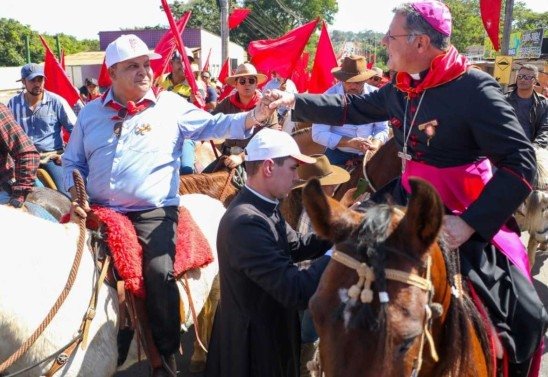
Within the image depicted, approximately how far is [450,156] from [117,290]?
2110 mm

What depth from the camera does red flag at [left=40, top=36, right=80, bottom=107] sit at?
25.7 feet

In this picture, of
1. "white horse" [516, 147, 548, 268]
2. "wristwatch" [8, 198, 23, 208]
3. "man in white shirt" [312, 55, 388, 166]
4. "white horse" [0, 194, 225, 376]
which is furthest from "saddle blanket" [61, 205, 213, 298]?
"white horse" [516, 147, 548, 268]

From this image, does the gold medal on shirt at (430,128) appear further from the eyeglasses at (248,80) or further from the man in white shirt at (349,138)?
the eyeglasses at (248,80)

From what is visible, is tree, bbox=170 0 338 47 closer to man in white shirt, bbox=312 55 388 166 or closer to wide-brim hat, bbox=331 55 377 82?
wide-brim hat, bbox=331 55 377 82

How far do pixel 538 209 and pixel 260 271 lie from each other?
417 cm

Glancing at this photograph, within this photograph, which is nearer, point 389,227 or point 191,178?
point 389,227

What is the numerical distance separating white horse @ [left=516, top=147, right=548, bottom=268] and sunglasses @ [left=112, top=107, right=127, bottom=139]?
4090 millimetres

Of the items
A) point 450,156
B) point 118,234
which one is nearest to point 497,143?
point 450,156

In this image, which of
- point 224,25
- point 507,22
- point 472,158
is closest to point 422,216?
point 472,158

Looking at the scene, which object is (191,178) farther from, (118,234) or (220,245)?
(220,245)

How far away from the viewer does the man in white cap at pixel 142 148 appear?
11.1 feet

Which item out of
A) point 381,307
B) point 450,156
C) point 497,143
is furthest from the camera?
point 450,156

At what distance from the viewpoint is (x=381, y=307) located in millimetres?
1533

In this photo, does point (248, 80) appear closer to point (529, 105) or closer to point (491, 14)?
point (529, 105)
